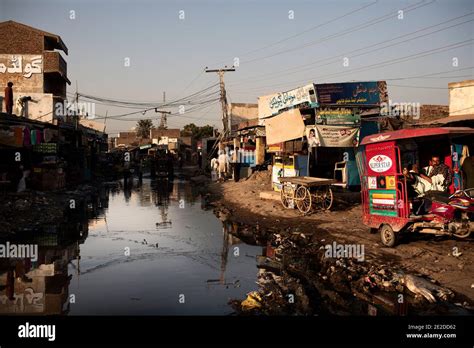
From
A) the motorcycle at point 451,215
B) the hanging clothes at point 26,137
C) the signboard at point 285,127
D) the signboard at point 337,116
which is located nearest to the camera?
the motorcycle at point 451,215

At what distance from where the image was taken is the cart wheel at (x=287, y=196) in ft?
53.5

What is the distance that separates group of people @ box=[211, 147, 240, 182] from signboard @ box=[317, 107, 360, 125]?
12.4 metres

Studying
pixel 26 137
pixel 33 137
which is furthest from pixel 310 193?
pixel 33 137

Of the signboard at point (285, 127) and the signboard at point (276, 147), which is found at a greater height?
the signboard at point (285, 127)

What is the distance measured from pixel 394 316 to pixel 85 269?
6.01 m

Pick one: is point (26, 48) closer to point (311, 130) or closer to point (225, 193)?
point (225, 193)

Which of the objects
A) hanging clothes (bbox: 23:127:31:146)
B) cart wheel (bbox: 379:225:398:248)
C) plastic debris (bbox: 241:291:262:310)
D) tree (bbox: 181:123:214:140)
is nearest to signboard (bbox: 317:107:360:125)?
cart wheel (bbox: 379:225:398:248)

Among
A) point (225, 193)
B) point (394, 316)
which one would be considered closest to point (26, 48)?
point (225, 193)

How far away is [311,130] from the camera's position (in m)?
17.2

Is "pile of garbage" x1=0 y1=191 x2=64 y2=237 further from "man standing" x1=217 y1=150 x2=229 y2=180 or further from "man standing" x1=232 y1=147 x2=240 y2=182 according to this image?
"man standing" x1=217 y1=150 x2=229 y2=180

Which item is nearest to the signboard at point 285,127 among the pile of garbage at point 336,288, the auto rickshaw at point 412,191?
the auto rickshaw at point 412,191

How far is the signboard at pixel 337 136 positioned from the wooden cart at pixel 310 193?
86.7 inches

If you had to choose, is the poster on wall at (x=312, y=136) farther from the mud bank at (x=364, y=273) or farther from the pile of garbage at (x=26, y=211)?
the pile of garbage at (x=26, y=211)

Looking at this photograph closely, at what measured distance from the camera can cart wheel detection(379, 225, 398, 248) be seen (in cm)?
959
